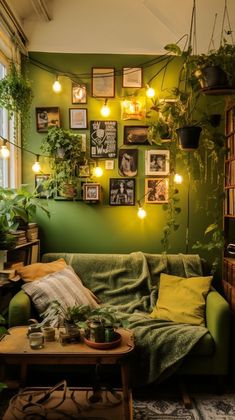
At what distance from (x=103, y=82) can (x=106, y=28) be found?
0.49m

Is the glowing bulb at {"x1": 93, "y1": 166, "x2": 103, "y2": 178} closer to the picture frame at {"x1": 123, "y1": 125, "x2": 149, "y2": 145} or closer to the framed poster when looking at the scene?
the framed poster

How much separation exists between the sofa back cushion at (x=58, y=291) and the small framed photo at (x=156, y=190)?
1062mm

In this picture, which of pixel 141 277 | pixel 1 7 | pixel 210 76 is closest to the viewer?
pixel 210 76

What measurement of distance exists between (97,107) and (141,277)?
63.6 inches

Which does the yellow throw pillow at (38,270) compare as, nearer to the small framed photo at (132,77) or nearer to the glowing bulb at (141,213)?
the glowing bulb at (141,213)

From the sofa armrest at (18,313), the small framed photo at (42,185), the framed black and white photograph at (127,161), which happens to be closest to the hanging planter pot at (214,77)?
the framed black and white photograph at (127,161)

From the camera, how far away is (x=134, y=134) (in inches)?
146

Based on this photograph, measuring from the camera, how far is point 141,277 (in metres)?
3.39

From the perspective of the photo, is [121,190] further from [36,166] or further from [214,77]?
[214,77]

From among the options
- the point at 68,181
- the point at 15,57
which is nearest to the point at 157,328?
the point at 68,181

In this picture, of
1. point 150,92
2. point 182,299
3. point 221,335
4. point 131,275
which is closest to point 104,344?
point 221,335

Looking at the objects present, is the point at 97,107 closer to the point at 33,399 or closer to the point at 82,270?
the point at 82,270

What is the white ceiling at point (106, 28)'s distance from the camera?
12.0 feet

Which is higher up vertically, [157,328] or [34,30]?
[34,30]
